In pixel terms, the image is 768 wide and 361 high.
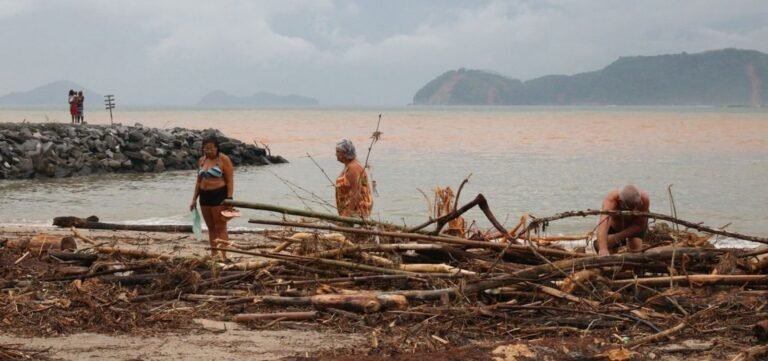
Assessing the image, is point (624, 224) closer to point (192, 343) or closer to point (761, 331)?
point (761, 331)

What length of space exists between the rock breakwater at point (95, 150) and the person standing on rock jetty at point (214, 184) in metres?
16.5

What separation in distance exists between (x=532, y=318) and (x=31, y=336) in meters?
3.25

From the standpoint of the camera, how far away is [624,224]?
752 centimetres

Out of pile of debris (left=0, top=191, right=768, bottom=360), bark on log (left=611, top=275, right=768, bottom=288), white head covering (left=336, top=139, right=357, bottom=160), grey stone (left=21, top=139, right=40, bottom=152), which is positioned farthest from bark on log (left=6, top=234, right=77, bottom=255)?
grey stone (left=21, top=139, right=40, bottom=152)

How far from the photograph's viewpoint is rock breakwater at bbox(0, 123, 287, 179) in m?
23.5

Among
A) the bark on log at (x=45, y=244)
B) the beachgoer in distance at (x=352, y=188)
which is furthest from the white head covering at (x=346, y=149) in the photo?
the bark on log at (x=45, y=244)

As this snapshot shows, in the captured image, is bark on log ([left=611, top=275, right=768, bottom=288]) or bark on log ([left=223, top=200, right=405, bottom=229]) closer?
bark on log ([left=611, top=275, right=768, bottom=288])

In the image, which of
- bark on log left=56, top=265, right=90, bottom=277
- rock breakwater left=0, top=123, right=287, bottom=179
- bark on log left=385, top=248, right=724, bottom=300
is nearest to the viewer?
bark on log left=385, top=248, right=724, bottom=300

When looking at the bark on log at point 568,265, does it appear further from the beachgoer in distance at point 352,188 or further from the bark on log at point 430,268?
the beachgoer in distance at point 352,188

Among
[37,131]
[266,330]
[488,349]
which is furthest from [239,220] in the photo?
[37,131]

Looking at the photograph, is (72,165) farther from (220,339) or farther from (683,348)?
(683,348)

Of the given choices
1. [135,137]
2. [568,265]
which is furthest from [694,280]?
[135,137]

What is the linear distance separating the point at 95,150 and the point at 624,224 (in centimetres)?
2168

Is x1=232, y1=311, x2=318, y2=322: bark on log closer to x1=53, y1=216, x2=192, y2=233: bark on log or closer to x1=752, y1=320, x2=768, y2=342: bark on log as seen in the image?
x1=752, y1=320, x2=768, y2=342: bark on log
